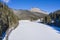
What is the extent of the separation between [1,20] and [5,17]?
0.77 metres

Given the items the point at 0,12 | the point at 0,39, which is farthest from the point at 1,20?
the point at 0,39

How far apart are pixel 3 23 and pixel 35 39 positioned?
151 inches

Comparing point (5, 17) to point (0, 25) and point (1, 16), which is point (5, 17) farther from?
point (0, 25)

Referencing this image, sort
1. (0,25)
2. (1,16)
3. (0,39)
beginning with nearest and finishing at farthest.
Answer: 1. (0,39)
2. (0,25)
3. (1,16)

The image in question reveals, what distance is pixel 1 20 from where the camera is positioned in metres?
12.2

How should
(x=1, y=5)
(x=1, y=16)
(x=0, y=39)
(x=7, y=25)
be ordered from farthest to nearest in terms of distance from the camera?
(x=1, y=5) → (x=7, y=25) → (x=1, y=16) → (x=0, y=39)

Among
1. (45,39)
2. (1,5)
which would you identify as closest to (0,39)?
(45,39)

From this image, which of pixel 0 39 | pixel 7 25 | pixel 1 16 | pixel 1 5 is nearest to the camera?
pixel 0 39

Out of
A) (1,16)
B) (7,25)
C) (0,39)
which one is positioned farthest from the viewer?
(7,25)

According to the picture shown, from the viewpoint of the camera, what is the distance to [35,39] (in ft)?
32.1

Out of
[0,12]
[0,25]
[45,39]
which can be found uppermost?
[0,12]

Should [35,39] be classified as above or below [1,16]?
below

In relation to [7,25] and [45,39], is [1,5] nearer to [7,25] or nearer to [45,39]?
[7,25]

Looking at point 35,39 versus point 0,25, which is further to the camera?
point 0,25
